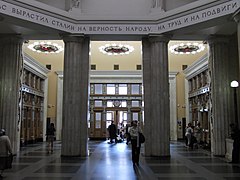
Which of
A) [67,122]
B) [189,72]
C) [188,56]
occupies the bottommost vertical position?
[67,122]

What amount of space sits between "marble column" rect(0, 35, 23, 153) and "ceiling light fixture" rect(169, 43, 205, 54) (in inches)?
557

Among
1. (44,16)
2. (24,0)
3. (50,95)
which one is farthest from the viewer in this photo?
(50,95)

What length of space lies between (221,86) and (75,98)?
6.54 m

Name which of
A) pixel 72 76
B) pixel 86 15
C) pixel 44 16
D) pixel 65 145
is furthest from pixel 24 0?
pixel 65 145

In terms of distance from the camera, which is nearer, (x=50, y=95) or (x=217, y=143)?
(x=217, y=143)

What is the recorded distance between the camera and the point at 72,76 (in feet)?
41.5

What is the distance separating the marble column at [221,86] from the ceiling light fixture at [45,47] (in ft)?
46.4

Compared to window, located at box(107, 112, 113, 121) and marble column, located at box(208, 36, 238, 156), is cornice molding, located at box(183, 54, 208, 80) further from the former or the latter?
window, located at box(107, 112, 113, 121)

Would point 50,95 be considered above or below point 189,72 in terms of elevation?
below

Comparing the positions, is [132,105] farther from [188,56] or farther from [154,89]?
[154,89]

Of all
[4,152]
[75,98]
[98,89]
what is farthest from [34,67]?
[4,152]

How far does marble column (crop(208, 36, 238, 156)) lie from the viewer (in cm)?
1303

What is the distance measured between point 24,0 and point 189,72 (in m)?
14.7

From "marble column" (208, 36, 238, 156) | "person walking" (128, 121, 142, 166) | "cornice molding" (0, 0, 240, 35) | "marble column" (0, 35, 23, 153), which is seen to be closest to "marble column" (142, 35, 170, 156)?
"cornice molding" (0, 0, 240, 35)
